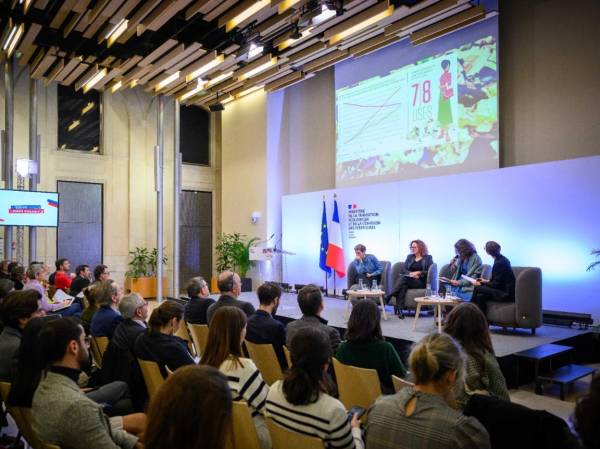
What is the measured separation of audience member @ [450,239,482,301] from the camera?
6301 millimetres

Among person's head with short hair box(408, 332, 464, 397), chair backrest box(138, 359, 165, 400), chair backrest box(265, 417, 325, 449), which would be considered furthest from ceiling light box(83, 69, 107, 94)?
person's head with short hair box(408, 332, 464, 397)

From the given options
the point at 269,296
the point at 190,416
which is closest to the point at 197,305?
the point at 269,296

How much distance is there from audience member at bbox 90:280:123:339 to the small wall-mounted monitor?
592 centimetres

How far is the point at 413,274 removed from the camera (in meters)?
7.13

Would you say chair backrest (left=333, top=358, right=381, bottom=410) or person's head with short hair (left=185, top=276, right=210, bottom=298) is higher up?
person's head with short hair (left=185, top=276, right=210, bottom=298)

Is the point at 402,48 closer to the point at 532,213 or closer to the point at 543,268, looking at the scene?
the point at 532,213

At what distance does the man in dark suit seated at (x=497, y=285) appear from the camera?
5.90 meters

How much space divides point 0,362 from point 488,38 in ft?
24.2

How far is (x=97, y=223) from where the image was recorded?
1145 centimetres

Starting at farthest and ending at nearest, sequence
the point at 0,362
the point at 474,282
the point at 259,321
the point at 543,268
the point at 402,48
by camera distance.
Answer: the point at 402,48, the point at 543,268, the point at 474,282, the point at 259,321, the point at 0,362

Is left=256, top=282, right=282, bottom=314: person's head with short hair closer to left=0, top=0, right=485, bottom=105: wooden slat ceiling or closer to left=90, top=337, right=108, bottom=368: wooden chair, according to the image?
left=90, top=337, right=108, bottom=368: wooden chair

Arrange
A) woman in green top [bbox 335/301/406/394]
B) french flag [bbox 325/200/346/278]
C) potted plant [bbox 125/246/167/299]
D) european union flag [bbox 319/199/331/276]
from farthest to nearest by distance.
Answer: potted plant [bbox 125/246/167/299], european union flag [bbox 319/199/331/276], french flag [bbox 325/200/346/278], woman in green top [bbox 335/301/406/394]

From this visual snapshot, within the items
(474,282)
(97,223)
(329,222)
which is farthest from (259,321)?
A: (97,223)

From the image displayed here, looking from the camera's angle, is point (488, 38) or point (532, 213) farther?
point (488, 38)
